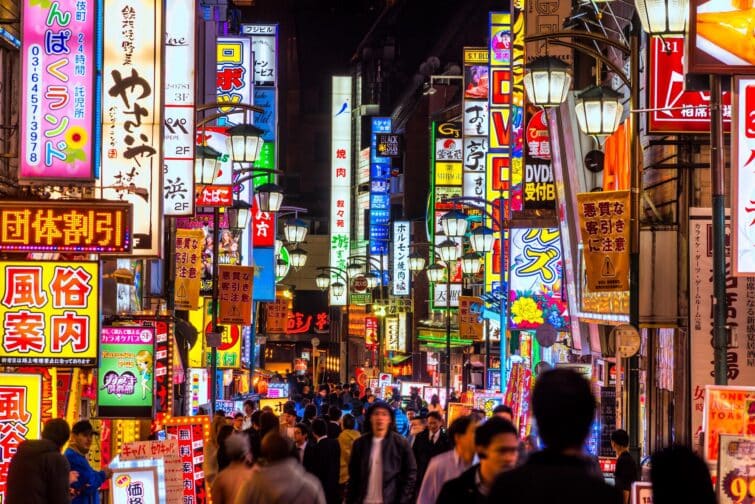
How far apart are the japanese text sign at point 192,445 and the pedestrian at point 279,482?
906cm

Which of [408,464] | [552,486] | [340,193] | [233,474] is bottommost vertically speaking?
[408,464]

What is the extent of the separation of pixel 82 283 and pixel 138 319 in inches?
184

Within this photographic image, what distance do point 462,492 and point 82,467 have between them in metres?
7.03

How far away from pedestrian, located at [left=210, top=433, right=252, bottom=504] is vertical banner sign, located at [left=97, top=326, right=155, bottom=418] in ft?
21.9

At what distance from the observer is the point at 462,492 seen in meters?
7.55

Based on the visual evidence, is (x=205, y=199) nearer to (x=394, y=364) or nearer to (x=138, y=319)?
(x=138, y=319)

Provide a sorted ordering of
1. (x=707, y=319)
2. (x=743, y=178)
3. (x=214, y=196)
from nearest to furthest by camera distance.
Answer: (x=743, y=178)
(x=707, y=319)
(x=214, y=196)

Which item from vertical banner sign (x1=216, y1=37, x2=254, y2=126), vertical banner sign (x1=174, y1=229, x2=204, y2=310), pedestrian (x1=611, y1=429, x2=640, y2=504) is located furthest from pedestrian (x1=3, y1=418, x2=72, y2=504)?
vertical banner sign (x1=216, y1=37, x2=254, y2=126)

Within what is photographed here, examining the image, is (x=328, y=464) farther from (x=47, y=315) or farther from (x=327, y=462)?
(x=47, y=315)

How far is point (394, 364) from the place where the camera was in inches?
2857

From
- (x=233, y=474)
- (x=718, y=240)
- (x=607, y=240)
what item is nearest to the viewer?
(x=233, y=474)

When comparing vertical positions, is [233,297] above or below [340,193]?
below

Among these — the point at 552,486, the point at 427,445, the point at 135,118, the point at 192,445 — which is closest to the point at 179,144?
the point at 135,118

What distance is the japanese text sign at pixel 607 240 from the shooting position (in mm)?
16516
